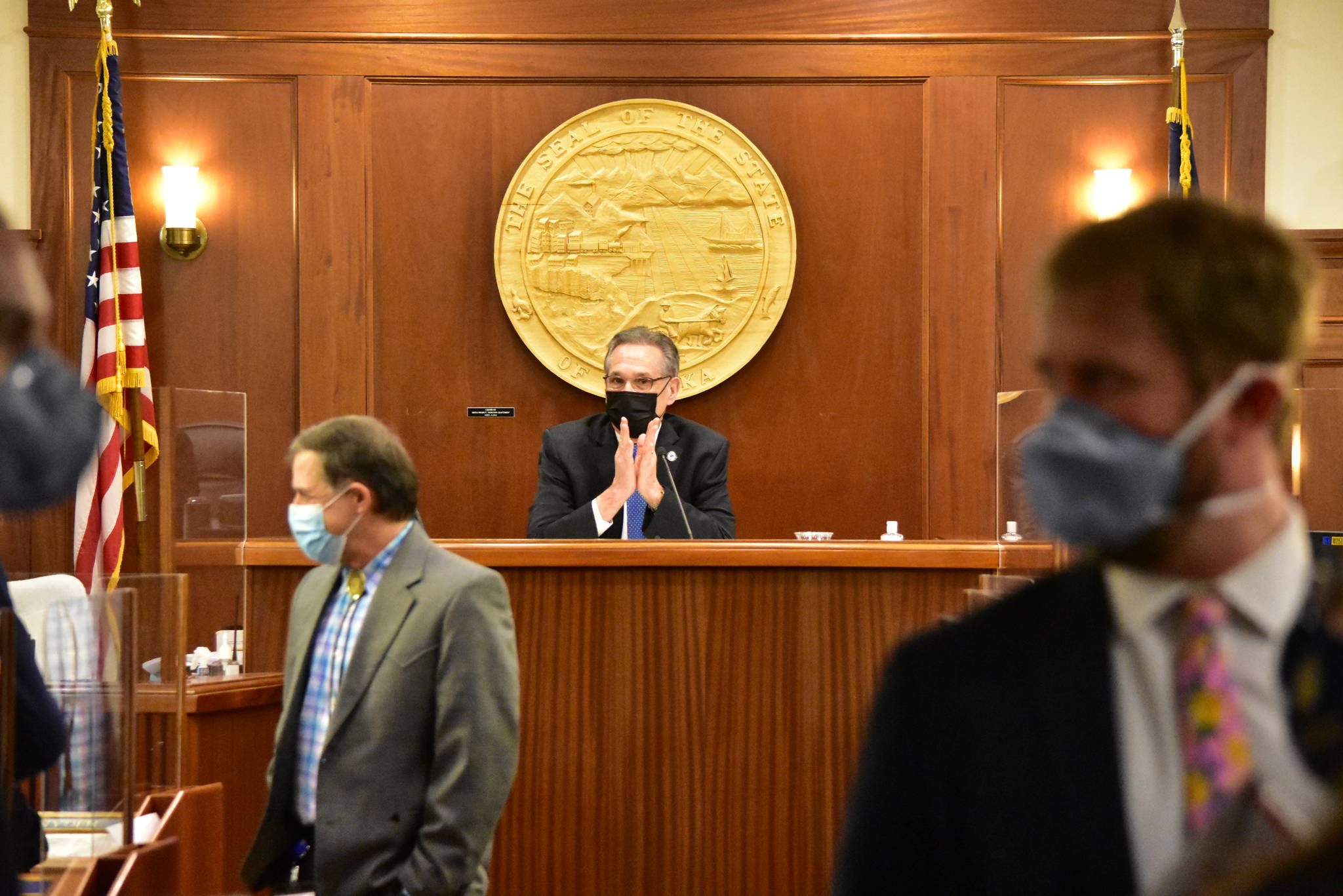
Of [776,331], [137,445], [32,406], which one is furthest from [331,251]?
[32,406]

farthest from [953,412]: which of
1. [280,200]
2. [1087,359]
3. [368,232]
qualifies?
[1087,359]

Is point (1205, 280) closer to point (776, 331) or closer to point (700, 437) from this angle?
point (700, 437)

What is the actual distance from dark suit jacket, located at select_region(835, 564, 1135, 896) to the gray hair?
3555 mm

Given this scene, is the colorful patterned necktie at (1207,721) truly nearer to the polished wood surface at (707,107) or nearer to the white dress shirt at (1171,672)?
the white dress shirt at (1171,672)

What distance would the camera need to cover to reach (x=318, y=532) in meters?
Answer: 2.64

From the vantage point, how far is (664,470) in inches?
175

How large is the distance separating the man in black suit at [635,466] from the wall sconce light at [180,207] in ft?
7.15

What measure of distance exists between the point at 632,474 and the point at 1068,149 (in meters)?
2.84

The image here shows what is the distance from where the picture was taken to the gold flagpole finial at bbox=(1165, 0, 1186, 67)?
547 cm

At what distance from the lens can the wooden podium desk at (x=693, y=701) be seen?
3502 millimetres

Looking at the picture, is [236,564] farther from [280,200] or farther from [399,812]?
[280,200]

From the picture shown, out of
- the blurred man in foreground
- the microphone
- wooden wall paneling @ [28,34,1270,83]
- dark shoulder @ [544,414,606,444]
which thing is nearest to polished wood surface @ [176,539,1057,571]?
the microphone

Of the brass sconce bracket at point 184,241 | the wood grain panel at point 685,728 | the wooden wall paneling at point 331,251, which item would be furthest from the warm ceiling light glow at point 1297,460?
the brass sconce bracket at point 184,241

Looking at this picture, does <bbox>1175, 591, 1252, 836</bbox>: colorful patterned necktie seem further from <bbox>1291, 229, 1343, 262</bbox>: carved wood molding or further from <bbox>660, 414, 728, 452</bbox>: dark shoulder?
<bbox>1291, 229, 1343, 262</bbox>: carved wood molding
